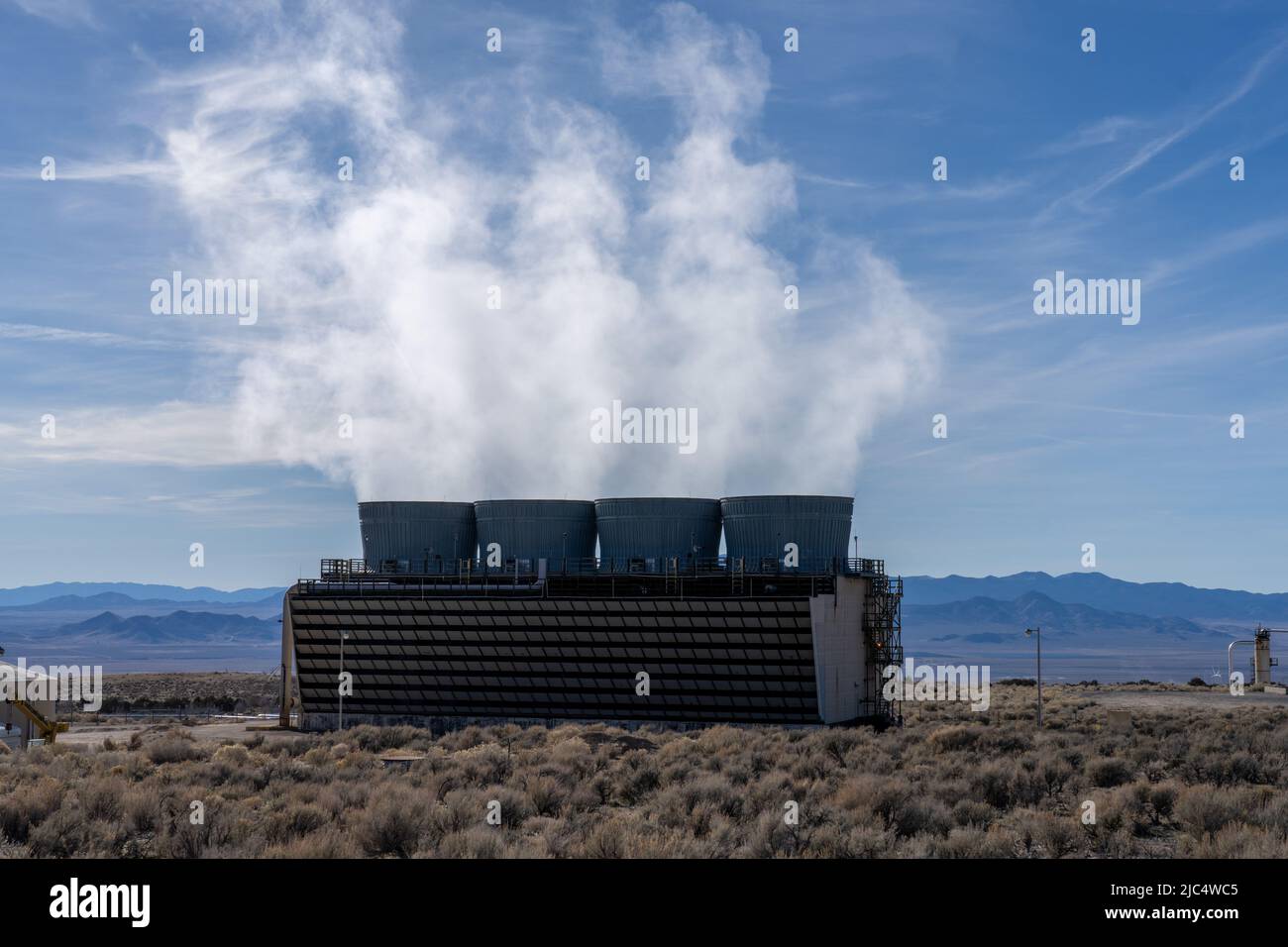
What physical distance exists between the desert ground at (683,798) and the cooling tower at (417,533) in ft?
76.8

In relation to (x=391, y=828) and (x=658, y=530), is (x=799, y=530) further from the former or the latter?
(x=391, y=828)

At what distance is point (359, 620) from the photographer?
57.3 metres

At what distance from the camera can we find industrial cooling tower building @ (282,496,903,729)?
50812 millimetres

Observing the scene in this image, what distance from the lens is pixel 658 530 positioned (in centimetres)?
5744

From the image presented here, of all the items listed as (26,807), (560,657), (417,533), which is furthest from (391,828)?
(417,533)

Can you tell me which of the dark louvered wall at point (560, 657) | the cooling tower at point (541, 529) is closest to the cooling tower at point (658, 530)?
the cooling tower at point (541, 529)

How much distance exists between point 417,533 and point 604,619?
1424cm

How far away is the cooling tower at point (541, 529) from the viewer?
196ft

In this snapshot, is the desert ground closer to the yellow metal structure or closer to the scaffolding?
the yellow metal structure

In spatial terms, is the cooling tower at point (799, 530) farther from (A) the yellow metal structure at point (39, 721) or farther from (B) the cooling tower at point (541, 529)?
(A) the yellow metal structure at point (39, 721)

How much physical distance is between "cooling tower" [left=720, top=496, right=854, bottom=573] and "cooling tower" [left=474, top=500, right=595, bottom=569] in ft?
28.6
